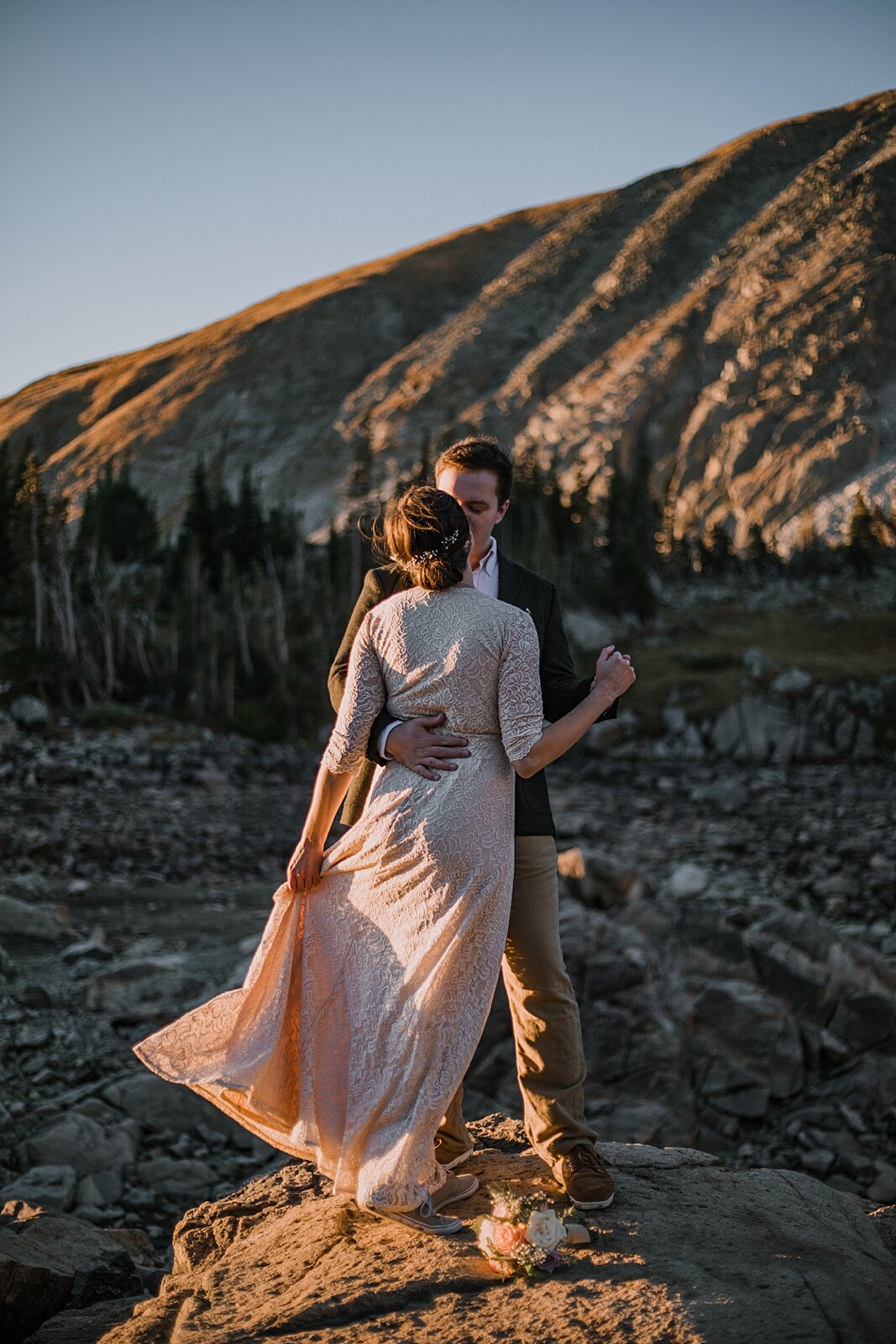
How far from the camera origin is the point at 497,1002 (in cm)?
786

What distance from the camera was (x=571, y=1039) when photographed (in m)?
3.69

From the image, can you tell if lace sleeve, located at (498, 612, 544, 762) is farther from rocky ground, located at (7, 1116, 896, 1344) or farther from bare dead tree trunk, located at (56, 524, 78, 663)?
bare dead tree trunk, located at (56, 524, 78, 663)

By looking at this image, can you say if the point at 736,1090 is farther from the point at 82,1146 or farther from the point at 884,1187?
the point at 82,1146

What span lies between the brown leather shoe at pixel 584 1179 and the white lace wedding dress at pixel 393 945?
1.50ft

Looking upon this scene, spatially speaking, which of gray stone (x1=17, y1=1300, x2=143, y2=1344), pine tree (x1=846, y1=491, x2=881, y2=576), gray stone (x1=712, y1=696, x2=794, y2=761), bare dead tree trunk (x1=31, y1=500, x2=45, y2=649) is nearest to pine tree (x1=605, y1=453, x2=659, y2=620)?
pine tree (x1=846, y1=491, x2=881, y2=576)

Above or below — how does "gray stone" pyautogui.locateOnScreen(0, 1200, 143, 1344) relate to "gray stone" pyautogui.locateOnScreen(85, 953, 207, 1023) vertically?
Answer: above

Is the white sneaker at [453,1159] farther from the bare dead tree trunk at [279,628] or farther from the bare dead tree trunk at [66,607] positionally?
the bare dead tree trunk at [279,628]

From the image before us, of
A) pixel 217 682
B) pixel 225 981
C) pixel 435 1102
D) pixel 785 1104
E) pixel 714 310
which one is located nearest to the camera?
pixel 435 1102

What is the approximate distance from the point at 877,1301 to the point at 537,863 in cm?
169

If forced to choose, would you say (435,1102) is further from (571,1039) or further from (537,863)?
(537,863)

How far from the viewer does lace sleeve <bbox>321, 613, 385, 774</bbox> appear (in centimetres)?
369

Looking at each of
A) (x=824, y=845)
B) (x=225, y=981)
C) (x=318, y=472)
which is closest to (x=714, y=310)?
(x=318, y=472)

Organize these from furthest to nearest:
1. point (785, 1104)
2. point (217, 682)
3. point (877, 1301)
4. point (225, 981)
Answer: point (217, 682) < point (225, 981) < point (785, 1104) < point (877, 1301)

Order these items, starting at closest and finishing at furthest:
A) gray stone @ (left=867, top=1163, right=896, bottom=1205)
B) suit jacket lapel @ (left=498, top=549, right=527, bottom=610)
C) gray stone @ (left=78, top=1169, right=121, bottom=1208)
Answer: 1. suit jacket lapel @ (left=498, top=549, right=527, bottom=610)
2. gray stone @ (left=78, top=1169, right=121, bottom=1208)
3. gray stone @ (left=867, top=1163, right=896, bottom=1205)
